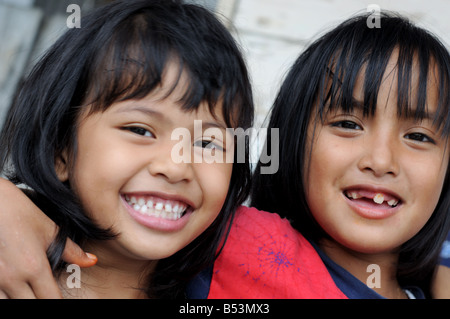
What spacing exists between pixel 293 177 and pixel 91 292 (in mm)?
579

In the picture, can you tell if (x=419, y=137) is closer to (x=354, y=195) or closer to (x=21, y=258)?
(x=354, y=195)

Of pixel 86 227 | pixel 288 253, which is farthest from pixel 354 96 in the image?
pixel 86 227

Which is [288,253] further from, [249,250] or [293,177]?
[293,177]

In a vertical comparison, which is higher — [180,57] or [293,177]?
[180,57]

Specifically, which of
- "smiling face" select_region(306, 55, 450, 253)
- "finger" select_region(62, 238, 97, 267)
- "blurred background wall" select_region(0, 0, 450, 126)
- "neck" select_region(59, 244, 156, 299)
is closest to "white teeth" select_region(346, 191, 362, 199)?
"smiling face" select_region(306, 55, 450, 253)

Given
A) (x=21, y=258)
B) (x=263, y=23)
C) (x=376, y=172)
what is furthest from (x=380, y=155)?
(x=263, y=23)

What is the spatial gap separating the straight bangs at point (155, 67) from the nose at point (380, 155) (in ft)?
1.04

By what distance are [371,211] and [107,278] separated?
2.04 feet

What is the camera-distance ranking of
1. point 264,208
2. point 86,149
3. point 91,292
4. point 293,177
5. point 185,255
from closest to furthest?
1. point 86,149
2. point 91,292
3. point 185,255
4. point 293,177
5. point 264,208

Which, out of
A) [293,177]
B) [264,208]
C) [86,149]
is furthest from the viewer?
[264,208]

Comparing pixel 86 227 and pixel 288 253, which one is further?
pixel 288 253

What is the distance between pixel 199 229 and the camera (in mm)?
1305

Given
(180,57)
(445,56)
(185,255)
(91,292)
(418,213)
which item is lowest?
(91,292)

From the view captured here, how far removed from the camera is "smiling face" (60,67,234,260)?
1.18m
